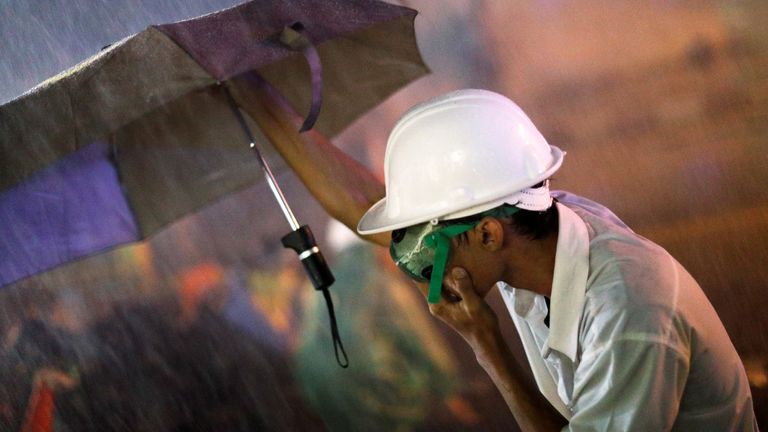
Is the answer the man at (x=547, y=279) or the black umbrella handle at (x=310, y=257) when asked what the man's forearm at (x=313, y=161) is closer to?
the black umbrella handle at (x=310, y=257)

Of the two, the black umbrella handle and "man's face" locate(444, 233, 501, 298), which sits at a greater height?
the black umbrella handle

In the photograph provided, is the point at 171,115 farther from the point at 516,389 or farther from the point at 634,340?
the point at 634,340

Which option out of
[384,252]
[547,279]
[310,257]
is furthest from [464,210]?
[384,252]

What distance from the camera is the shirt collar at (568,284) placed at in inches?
78.4

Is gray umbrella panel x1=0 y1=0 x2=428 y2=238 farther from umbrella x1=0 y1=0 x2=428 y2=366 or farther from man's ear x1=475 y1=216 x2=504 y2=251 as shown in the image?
man's ear x1=475 y1=216 x2=504 y2=251

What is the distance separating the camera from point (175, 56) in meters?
2.48

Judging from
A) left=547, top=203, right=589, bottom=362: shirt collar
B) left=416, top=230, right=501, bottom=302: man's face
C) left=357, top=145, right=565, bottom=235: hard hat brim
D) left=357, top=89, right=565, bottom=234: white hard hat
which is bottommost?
left=547, top=203, right=589, bottom=362: shirt collar

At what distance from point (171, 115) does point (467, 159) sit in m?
1.44

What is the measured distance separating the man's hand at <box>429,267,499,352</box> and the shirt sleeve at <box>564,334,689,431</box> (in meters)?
0.42

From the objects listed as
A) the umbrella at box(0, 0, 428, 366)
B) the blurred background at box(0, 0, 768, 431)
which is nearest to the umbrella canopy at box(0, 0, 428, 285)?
the umbrella at box(0, 0, 428, 366)

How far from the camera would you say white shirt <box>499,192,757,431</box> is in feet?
5.72

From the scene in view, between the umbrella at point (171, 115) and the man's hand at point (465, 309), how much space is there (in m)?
0.77

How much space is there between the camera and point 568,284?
6.58 feet

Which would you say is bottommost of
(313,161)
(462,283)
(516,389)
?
(516,389)
